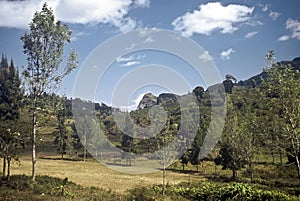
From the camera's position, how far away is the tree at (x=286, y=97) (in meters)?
26.4

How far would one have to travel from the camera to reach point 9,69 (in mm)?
142750

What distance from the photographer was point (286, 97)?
2664 centimetres

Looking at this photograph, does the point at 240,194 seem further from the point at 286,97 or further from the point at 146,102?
the point at 146,102

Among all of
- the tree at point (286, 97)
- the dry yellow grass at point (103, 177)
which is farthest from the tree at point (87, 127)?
the tree at point (286, 97)

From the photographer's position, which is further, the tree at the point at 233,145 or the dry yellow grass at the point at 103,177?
the tree at the point at 233,145

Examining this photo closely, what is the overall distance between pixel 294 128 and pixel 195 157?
39420 millimetres

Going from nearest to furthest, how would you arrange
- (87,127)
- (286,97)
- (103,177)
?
(286,97)
(103,177)
(87,127)

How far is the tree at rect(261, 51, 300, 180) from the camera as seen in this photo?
2638cm

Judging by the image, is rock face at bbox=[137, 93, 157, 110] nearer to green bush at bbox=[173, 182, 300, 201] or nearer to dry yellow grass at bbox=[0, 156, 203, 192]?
dry yellow grass at bbox=[0, 156, 203, 192]

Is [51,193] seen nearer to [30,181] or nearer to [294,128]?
[30,181]

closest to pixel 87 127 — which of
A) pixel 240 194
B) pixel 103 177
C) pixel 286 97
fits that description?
pixel 103 177

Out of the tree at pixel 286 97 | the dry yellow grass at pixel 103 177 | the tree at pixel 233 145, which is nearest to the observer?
the tree at pixel 286 97

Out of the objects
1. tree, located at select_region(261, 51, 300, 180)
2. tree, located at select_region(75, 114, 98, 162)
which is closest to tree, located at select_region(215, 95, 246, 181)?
tree, located at select_region(261, 51, 300, 180)

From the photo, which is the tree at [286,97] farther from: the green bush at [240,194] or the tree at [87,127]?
the tree at [87,127]
